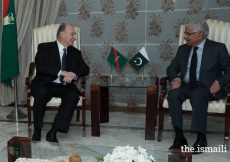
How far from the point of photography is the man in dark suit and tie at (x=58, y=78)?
307cm

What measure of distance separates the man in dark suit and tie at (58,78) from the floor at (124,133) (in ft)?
0.74

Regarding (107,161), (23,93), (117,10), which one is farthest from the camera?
(23,93)

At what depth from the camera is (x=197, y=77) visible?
313 centimetres

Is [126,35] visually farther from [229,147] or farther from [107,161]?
[107,161]

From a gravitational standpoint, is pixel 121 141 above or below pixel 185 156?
below

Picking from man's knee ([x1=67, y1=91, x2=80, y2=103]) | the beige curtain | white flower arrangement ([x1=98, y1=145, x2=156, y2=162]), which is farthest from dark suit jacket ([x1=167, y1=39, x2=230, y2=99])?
the beige curtain

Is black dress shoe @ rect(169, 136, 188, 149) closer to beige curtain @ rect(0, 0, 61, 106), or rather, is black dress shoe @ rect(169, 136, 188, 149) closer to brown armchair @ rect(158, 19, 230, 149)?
brown armchair @ rect(158, 19, 230, 149)

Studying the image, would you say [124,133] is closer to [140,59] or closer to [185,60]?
[140,59]

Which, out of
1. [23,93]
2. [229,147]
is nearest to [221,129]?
[229,147]

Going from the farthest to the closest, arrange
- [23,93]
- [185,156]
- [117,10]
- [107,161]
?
[23,93]
[117,10]
[185,156]
[107,161]

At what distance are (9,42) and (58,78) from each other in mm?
875

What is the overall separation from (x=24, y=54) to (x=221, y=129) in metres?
2.73

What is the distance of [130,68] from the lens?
4219 mm

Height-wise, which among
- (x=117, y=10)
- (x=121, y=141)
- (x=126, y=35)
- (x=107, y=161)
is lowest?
(x=121, y=141)
